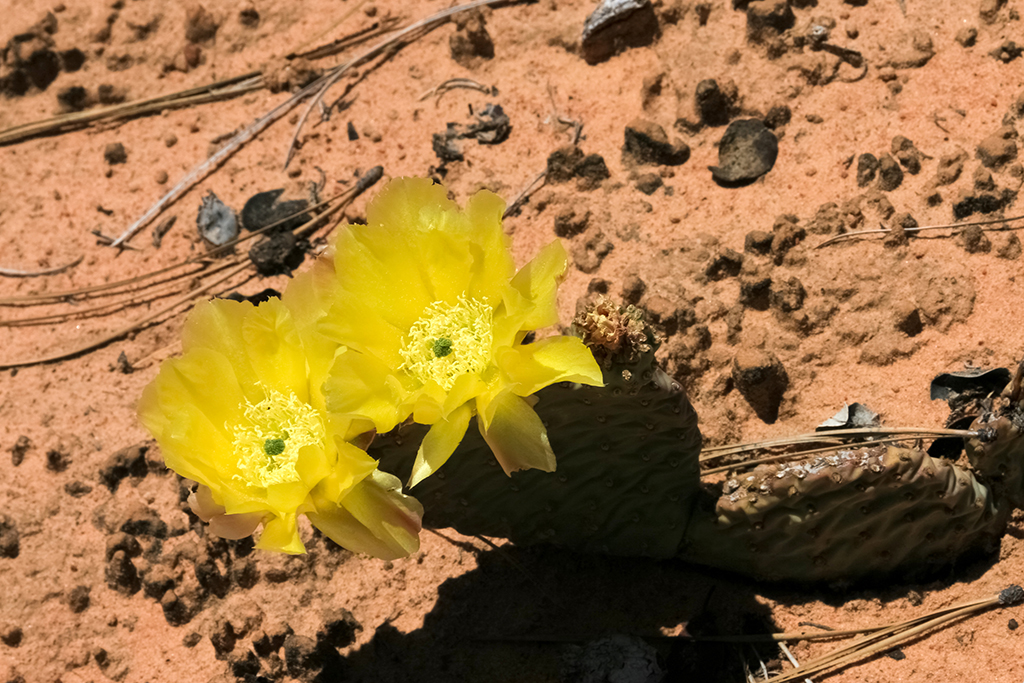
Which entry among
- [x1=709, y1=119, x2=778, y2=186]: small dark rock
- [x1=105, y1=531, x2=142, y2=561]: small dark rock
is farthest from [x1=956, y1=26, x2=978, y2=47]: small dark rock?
[x1=105, y1=531, x2=142, y2=561]: small dark rock

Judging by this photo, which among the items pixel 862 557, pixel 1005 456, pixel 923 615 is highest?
pixel 1005 456

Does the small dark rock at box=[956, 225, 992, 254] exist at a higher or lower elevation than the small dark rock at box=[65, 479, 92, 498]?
higher

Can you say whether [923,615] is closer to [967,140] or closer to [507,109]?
[967,140]

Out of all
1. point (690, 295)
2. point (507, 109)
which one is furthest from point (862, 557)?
point (507, 109)

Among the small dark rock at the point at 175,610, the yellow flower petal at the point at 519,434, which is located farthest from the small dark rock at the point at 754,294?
the small dark rock at the point at 175,610

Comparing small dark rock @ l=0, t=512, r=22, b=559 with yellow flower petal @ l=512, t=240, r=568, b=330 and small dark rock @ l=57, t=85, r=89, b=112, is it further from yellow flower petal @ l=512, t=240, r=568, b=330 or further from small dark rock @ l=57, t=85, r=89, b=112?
yellow flower petal @ l=512, t=240, r=568, b=330

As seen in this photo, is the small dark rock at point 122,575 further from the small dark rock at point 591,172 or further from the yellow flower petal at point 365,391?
Result: the small dark rock at point 591,172
